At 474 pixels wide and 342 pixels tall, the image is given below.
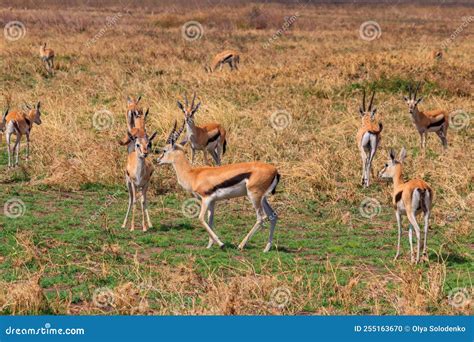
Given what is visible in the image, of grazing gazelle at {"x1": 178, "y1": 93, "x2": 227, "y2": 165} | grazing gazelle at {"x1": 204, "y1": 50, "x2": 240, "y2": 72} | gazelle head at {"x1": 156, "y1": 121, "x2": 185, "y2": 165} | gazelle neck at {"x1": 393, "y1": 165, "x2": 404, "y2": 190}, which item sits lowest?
gazelle neck at {"x1": 393, "y1": 165, "x2": 404, "y2": 190}

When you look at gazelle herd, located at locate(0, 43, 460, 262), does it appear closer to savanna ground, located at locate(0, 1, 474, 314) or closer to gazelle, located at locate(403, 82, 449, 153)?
savanna ground, located at locate(0, 1, 474, 314)

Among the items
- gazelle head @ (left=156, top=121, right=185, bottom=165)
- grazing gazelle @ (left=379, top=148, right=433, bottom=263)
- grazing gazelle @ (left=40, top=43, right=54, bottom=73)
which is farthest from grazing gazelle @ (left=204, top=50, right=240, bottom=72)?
grazing gazelle @ (left=379, top=148, right=433, bottom=263)

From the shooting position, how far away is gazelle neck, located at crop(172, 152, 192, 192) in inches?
352

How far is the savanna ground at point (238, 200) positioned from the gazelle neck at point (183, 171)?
573 millimetres

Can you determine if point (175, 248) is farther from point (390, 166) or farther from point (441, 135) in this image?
point (441, 135)

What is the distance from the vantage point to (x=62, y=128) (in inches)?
543

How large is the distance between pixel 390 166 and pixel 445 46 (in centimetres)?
2141

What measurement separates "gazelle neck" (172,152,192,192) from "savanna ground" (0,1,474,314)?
57cm

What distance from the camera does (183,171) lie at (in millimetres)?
9023

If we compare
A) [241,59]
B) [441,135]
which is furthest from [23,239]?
[241,59]

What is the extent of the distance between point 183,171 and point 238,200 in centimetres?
198

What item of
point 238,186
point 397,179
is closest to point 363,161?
point 397,179

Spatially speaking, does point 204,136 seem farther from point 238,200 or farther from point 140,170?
point 140,170

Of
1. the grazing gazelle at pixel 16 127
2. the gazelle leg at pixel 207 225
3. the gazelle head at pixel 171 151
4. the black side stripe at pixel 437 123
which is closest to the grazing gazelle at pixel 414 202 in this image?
the gazelle leg at pixel 207 225
